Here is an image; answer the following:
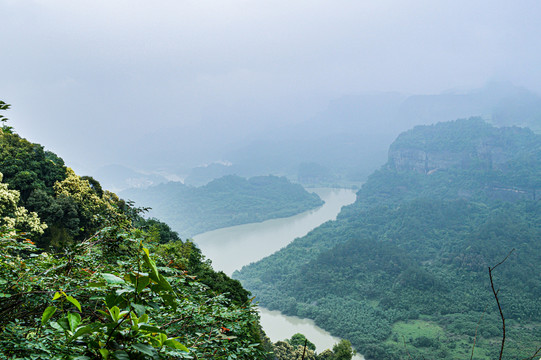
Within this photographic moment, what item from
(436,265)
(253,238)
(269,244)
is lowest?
(436,265)

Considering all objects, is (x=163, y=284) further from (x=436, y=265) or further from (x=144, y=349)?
(x=436, y=265)

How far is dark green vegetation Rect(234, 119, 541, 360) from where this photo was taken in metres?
19.3

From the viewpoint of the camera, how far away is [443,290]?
2412 centimetres

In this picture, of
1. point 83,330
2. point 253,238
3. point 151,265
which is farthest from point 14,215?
point 253,238

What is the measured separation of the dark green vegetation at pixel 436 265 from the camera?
19266 millimetres

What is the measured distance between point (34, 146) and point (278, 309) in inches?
800

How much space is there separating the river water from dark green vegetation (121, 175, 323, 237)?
1.94m

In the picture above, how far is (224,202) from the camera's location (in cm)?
5544

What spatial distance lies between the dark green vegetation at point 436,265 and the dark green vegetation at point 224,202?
11.1 metres

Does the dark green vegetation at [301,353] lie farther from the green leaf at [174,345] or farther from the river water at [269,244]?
the green leaf at [174,345]

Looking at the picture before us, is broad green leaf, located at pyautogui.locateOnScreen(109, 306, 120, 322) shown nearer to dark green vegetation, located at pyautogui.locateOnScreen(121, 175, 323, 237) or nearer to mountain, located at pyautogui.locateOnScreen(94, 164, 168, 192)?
Result: dark green vegetation, located at pyautogui.locateOnScreen(121, 175, 323, 237)

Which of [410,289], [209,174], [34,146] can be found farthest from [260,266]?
[209,174]

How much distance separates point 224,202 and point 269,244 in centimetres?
1857

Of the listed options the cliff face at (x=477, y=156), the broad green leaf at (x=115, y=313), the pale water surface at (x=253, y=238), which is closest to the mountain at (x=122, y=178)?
the pale water surface at (x=253, y=238)
